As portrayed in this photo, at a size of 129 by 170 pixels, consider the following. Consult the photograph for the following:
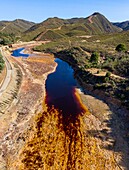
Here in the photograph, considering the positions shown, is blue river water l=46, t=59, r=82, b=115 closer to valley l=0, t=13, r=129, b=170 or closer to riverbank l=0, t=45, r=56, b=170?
valley l=0, t=13, r=129, b=170

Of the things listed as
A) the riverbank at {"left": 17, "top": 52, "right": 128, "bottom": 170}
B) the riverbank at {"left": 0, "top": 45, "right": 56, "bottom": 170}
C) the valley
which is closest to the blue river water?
the valley

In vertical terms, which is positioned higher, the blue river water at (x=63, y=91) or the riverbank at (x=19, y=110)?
the riverbank at (x=19, y=110)

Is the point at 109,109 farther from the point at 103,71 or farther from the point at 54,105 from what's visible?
the point at 103,71

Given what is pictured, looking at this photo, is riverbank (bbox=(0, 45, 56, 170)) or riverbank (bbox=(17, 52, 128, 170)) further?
riverbank (bbox=(0, 45, 56, 170))

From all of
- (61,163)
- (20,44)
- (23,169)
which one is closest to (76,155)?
(61,163)

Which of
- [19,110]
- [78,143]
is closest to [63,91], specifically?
[19,110]

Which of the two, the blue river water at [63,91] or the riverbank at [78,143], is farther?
the blue river water at [63,91]

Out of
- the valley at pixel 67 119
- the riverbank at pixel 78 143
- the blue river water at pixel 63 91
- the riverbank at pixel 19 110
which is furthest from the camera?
the blue river water at pixel 63 91

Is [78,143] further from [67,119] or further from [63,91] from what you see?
[63,91]

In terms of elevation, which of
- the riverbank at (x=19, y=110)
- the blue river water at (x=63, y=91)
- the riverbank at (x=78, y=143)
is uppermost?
the riverbank at (x=19, y=110)

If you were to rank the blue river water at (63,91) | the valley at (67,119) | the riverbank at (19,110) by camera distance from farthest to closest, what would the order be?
the blue river water at (63,91) → the riverbank at (19,110) → the valley at (67,119)

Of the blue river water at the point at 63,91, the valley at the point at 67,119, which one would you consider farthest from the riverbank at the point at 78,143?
the blue river water at the point at 63,91

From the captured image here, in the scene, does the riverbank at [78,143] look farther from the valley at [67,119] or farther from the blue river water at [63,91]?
the blue river water at [63,91]
